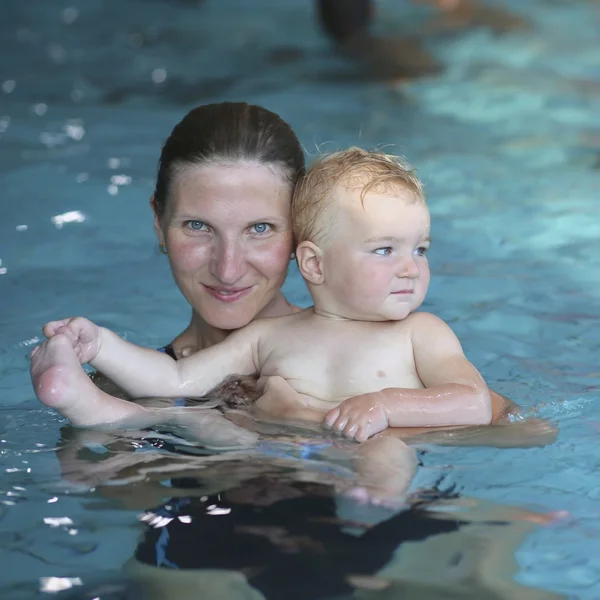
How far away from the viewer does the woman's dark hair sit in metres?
3.56

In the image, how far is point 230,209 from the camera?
11.6ft

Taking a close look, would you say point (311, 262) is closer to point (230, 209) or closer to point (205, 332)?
point (230, 209)

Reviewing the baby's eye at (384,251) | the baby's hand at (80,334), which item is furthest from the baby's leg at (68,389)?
the baby's eye at (384,251)

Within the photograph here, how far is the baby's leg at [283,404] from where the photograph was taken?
328 cm

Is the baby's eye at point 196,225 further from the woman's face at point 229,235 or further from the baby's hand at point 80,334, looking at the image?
the baby's hand at point 80,334

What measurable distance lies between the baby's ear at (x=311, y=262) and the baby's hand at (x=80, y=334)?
66cm

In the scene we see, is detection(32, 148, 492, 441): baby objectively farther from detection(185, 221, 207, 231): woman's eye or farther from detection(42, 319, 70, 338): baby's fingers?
detection(185, 221, 207, 231): woman's eye

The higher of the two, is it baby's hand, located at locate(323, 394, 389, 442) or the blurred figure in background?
the blurred figure in background

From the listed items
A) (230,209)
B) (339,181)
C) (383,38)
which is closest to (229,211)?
(230,209)

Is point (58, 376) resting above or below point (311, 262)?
below

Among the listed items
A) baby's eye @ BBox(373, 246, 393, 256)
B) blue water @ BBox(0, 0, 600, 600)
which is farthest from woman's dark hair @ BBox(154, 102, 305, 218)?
blue water @ BBox(0, 0, 600, 600)

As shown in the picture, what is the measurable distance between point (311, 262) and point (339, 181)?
0.26m

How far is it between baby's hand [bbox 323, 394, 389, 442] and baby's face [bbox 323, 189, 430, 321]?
38 centimetres

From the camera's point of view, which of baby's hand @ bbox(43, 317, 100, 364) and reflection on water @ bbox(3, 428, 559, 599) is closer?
reflection on water @ bbox(3, 428, 559, 599)
